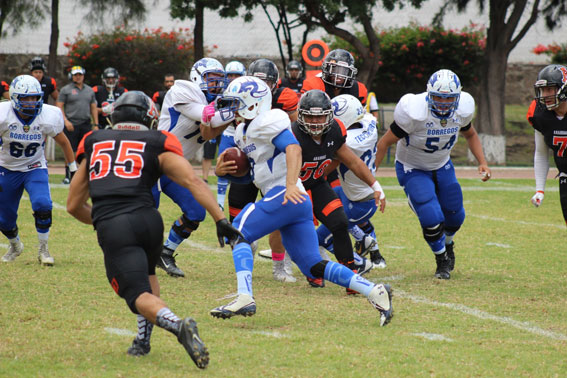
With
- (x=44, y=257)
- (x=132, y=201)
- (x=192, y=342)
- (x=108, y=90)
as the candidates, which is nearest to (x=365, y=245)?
(x=44, y=257)

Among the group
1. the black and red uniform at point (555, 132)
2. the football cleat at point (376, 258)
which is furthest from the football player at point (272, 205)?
the black and red uniform at point (555, 132)

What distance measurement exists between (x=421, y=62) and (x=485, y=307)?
1719 cm

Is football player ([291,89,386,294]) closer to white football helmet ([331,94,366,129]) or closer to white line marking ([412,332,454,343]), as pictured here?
white football helmet ([331,94,366,129])

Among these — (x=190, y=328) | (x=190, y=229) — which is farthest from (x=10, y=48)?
(x=190, y=328)

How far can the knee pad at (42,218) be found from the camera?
6.91 m

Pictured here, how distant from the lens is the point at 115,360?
13.4 ft

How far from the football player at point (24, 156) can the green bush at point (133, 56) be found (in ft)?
40.7

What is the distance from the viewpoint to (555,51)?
23172 millimetres

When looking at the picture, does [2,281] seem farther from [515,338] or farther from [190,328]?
[515,338]

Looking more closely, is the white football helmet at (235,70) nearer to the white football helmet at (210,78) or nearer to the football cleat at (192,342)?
the white football helmet at (210,78)

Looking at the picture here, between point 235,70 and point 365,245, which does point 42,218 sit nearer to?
point 235,70

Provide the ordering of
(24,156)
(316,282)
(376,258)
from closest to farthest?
(316,282)
(24,156)
(376,258)

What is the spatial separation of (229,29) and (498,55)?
24.0 ft

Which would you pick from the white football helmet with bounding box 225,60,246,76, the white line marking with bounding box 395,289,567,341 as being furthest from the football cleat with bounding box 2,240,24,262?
the white line marking with bounding box 395,289,567,341
